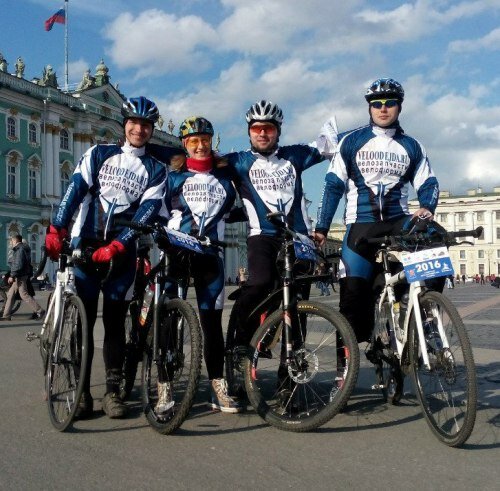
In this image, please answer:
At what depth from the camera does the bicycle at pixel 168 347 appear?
11.9ft

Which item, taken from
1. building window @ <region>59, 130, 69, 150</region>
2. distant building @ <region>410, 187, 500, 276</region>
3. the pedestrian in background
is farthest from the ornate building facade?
distant building @ <region>410, 187, 500, 276</region>

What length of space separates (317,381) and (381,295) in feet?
2.45

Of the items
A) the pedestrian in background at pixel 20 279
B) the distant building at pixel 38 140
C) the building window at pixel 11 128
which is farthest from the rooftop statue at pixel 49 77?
the pedestrian in background at pixel 20 279

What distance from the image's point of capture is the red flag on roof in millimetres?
51719

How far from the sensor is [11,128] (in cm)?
4844

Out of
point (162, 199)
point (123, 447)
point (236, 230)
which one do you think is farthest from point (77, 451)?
point (236, 230)

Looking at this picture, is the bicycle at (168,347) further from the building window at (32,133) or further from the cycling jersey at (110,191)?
the building window at (32,133)

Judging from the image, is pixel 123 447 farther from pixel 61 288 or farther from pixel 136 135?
pixel 136 135

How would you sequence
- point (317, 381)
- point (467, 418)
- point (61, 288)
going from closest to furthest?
1. point (467, 418)
2. point (317, 381)
3. point (61, 288)

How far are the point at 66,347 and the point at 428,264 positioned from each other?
7.57 ft

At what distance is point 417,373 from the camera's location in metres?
3.62

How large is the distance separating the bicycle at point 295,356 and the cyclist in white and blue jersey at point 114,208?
97 centimetres

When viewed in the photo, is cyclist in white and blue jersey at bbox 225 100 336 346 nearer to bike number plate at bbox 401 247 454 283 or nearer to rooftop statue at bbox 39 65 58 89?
bike number plate at bbox 401 247 454 283

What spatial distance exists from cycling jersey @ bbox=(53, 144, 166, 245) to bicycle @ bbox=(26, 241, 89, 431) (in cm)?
29
